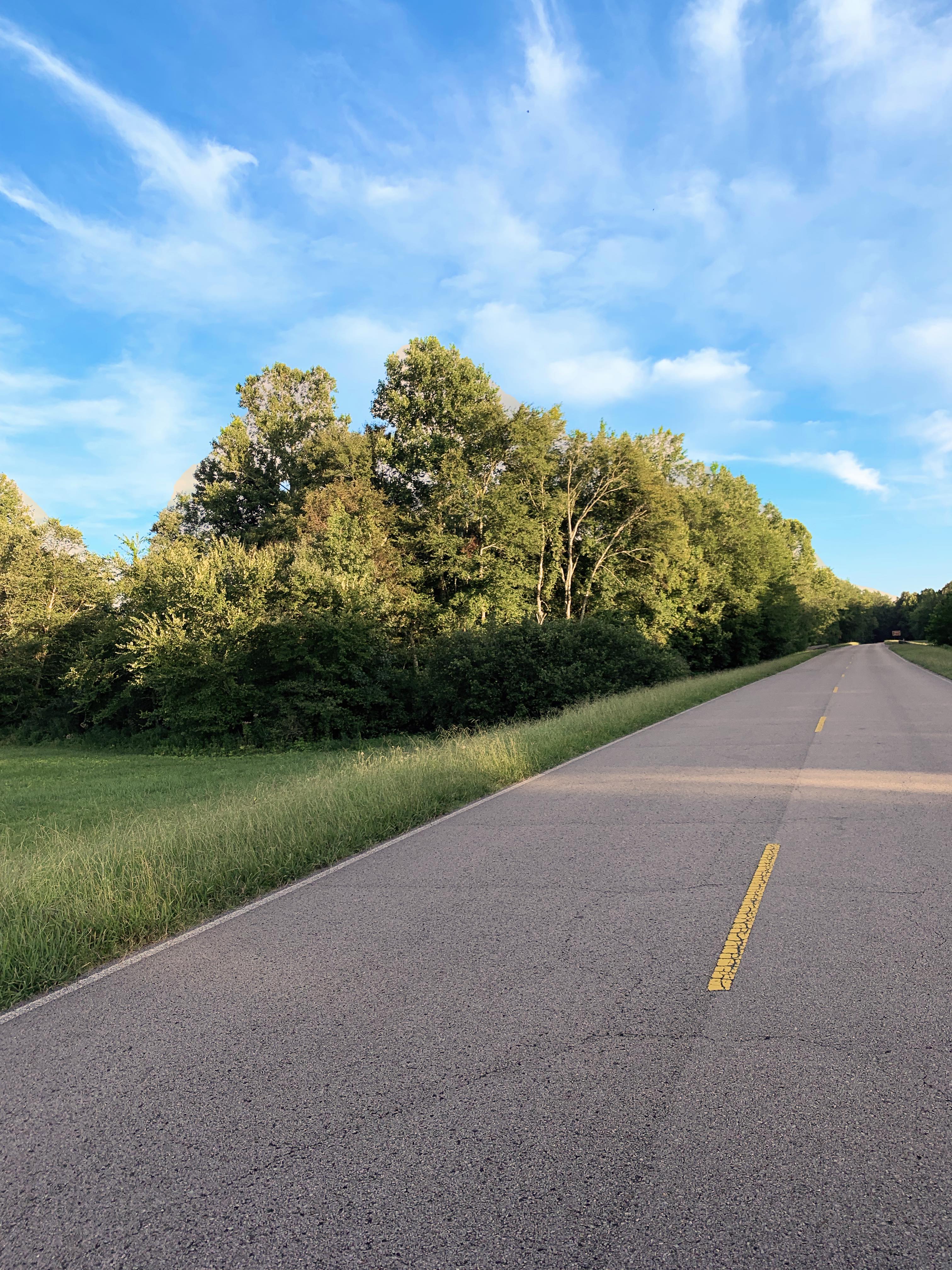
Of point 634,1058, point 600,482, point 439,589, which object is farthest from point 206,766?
point 600,482

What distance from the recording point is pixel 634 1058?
3.06 metres

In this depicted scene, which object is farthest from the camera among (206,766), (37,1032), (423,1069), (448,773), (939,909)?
(206,766)

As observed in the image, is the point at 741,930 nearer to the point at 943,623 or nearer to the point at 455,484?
the point at 455,484

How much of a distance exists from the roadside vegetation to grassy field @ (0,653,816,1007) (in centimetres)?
2192

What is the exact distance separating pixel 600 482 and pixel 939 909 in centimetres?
3646

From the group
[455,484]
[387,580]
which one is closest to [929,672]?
[455,484]

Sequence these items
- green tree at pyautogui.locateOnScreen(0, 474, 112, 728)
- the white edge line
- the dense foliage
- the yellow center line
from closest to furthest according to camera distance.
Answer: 1. the yellow center line
2. the dense foliage
3. the white edge line
4. green tree at pyautogui.locateOnScreen(0, 474, 112, 728)

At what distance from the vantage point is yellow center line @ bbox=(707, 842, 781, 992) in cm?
377

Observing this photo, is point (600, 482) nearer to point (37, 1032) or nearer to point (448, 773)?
point (448, 773)

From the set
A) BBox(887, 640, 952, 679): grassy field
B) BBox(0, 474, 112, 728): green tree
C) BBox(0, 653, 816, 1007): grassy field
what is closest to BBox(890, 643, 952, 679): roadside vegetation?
BBox(887, 640, 952, 679): grassy field

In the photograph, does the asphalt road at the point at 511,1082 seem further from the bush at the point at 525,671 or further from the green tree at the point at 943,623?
the green tree at the point at 943,623

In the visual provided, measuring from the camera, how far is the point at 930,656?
46.8 metres

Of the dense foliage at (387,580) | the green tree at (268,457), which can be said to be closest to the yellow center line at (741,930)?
the dense foliage at (387,580)

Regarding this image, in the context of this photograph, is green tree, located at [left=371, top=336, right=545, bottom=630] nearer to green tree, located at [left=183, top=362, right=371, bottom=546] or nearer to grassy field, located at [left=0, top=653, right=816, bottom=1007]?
green tree, located at [left=183, top=362, right=371, bottom=546]
